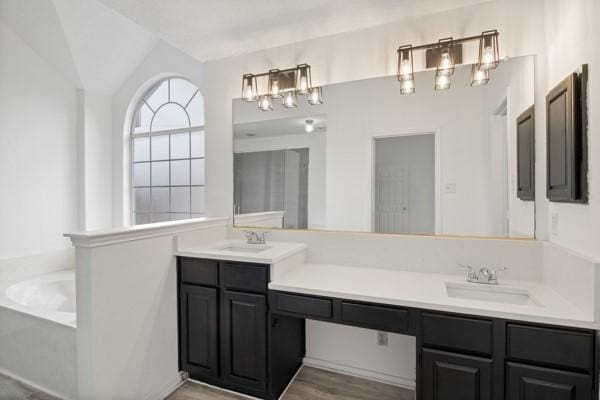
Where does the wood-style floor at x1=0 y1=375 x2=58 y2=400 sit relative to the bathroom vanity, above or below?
below

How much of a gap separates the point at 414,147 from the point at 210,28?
1771 mm

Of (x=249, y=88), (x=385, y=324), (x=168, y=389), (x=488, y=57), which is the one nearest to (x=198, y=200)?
(x=249, y=88)

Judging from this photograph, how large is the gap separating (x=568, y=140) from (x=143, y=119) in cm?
444

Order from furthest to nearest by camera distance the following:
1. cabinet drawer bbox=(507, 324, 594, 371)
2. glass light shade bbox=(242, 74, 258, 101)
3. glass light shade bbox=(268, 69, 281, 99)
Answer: glass light shade bbox=(242, 74, 258, 101)
glass light shade bbox=(268, 69, 281, 99)
cabinet drawer bbox=(507, 324, 594, 371)

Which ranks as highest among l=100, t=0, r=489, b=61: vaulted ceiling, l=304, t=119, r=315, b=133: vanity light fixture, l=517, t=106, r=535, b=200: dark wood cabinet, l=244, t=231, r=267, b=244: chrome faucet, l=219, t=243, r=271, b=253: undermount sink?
l=100, t=0, r=489, b=61: vaulted ceiling

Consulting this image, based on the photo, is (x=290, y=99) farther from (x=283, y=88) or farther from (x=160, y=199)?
(x=160, y=199)

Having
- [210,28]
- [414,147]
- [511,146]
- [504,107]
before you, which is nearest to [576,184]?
[511,146]

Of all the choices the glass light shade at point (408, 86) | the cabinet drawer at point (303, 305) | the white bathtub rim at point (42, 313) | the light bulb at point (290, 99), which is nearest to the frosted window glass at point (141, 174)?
the white bathtub rim at point (42, 313)

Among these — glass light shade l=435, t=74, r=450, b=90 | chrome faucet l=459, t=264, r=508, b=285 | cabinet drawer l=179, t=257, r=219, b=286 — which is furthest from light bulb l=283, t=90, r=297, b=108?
chrome faucet l=459, t=264, r=508, b=285

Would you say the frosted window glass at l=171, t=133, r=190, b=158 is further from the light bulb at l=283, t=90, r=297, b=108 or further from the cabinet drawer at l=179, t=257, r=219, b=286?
the cabinet drawer at l=179, t=257, r=219, b=286

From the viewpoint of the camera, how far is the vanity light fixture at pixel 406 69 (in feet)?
6.84

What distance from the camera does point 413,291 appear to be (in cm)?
168

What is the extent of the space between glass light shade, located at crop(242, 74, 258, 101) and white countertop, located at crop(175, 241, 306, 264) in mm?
1244

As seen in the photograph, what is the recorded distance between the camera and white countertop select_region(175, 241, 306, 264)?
1.93m
